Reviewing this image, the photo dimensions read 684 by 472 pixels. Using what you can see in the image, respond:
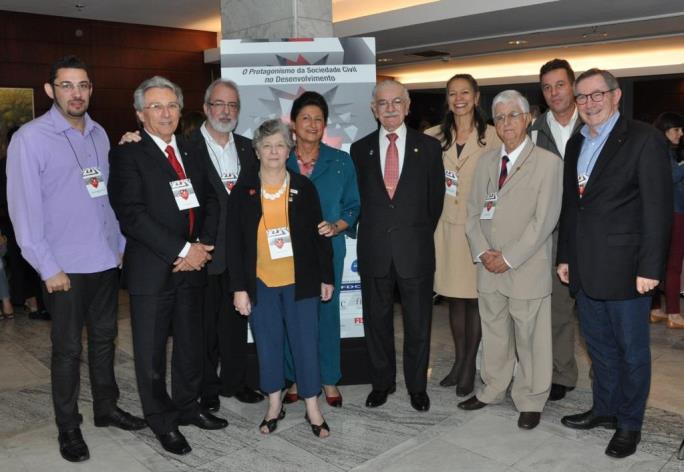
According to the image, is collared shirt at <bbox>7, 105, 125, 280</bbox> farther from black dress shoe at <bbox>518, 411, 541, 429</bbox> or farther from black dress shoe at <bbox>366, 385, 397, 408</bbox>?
black dress shoe at <bbox>518, 411, 541, 429</bbox>

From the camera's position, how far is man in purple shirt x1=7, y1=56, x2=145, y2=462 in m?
2.79

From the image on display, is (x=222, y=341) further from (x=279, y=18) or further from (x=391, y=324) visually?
(x=279, y=18)

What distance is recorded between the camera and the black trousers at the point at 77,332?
2.94m

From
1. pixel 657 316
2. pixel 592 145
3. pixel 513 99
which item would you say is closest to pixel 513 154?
pixel 513 99

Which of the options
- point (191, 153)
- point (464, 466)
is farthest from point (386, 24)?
point (464, 466)

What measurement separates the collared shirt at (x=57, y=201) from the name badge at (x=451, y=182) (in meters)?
1.80

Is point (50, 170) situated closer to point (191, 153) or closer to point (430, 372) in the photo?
point (191, 153)

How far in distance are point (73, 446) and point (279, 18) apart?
302 centimetres

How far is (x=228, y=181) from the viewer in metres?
3.33

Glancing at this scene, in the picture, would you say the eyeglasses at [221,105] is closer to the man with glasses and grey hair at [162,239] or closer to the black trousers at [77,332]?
the man with glasses and grey hair at [162,239]

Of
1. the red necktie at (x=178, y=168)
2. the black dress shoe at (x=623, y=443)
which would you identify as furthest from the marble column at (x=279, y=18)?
the black dress shoe at (x=623, y=443)

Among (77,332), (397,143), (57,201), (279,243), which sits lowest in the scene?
(77,332)

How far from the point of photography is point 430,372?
13.6 ft

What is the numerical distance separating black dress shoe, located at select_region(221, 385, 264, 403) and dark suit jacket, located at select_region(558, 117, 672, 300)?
1.89 metres
